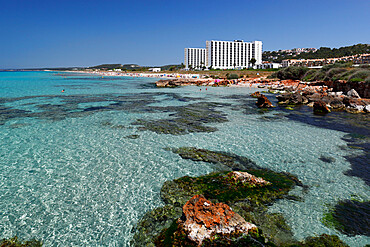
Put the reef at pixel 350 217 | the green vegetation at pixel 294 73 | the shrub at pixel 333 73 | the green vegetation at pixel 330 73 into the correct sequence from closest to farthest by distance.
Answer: the reef at pixel 350 217 → the green vegetation at pixel 330 73 → the shrub at pixel 333 73 → the green vegetation at pixel 294 73

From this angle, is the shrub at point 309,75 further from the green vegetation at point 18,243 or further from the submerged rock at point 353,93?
the green vegetation at point 18,243

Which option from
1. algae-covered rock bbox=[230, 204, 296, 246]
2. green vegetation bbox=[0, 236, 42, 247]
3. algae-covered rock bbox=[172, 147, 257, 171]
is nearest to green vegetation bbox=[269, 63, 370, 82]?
algae-covered rock bbox=[172, 147, 257, 171]

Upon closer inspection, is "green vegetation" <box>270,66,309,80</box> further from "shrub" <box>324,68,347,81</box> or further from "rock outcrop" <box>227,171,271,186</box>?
"rock outcrop" <box>227,171,271,186</box>

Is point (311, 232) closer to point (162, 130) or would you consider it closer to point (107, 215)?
point (107, 215)

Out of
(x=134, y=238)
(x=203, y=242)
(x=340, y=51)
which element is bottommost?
(x=134, y=238)

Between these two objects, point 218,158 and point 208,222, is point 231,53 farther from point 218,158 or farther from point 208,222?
point 208,222

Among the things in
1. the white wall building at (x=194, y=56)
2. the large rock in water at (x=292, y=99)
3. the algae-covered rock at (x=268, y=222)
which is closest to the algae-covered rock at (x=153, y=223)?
the algae-covered rock at (x=268, y=222)

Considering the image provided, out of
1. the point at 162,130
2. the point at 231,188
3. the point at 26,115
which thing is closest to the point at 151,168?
the point at 231,188
